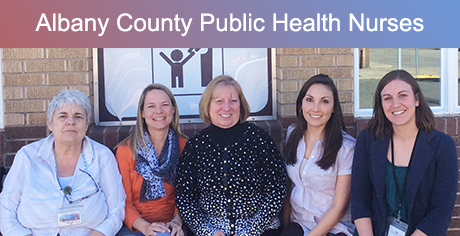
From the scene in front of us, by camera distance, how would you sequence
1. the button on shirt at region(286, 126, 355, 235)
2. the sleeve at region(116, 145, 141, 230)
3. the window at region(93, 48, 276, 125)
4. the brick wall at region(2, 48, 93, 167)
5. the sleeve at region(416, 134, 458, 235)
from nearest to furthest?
1. the sleeve at region(416, 134, 458, 235)
2. the button on shirt at region(286, 126, 355, 235)
3. the sleeve at region(116, 145, 141, 230)
4. the brick wall at region(2, 48, 93, 167)
5. the window at region(93, 48, 276, 125)

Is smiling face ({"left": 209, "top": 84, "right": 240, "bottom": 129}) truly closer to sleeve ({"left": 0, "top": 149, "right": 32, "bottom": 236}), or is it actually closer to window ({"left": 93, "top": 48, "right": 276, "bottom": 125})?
window ({"left": 93, "top": 48, "right": 276, "bottom": 125})

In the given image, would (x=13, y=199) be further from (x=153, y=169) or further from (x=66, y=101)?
(x=153, y=169)

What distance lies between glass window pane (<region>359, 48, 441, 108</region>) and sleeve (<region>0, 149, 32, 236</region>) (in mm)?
2698

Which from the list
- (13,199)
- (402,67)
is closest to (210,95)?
(13,199)

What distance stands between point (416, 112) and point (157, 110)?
1.70m

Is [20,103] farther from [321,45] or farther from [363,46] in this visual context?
[363,46]

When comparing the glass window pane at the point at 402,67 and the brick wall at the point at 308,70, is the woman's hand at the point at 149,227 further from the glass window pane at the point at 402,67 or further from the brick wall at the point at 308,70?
the glass window pane at the point at 402,67

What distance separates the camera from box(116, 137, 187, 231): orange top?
3.53 metres

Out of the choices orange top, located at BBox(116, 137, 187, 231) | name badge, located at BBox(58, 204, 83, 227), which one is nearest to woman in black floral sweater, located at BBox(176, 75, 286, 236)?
orange top, located at BBox(116, 137, 187, 231)

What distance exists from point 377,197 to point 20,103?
108 inches

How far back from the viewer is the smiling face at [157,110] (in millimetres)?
3502

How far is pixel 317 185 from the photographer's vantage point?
3365mm

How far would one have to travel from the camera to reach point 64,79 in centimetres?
396

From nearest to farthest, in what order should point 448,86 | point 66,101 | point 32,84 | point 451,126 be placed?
point 66,101, point 32,84, point 451,126, point 448,86
